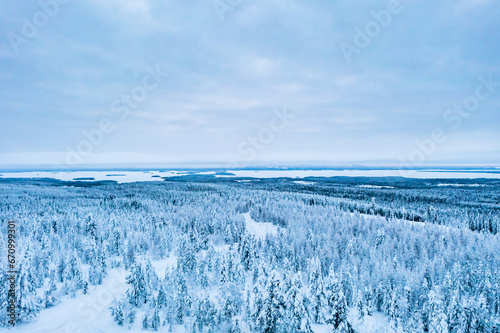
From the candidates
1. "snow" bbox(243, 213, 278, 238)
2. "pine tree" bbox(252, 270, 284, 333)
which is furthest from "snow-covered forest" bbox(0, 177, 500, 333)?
"snow" bbox(243, 213, 278, 238)

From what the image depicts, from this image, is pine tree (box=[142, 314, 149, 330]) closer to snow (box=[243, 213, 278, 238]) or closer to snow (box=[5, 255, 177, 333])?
snow (box=[5, 255, 177, 333])

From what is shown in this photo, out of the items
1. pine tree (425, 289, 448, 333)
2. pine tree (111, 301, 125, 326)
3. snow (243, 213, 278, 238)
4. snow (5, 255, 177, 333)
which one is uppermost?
pine tree (425, 289, 448, 333)

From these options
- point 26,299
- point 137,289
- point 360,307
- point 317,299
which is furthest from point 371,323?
point 26,299

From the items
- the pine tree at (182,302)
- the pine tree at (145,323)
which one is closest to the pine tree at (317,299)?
the pine tree at (182,302)

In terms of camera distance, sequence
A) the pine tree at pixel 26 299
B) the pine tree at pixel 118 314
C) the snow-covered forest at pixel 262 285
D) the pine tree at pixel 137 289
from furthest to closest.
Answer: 1. the pine tree at pixel 137 289
2. the pine tree at pixel 118 314
3. the pine tree at pixel 26 299
4. the snow-covered forest at pixel 262 285

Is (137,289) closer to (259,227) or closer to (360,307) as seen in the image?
(360,307)

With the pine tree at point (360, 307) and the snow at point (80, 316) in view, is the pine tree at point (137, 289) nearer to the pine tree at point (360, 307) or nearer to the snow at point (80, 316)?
the snow at point (80, 316)

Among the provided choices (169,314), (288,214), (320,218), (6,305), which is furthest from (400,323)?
(288,214)

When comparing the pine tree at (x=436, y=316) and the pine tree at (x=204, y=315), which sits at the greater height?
the pine tree at (x=436, y=316)

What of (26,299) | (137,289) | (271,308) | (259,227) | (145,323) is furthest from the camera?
(259,227)

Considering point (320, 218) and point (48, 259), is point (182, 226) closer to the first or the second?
point (48, 259)

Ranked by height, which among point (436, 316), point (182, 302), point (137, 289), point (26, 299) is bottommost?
point (182, 302)
